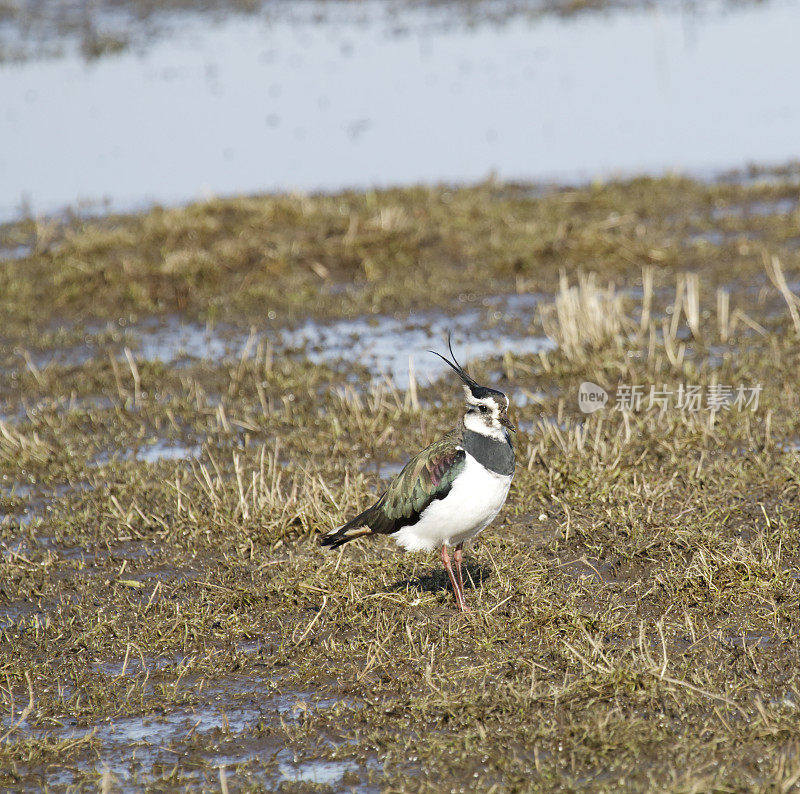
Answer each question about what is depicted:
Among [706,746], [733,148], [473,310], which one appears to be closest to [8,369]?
[473,310]

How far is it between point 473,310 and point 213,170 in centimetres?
871

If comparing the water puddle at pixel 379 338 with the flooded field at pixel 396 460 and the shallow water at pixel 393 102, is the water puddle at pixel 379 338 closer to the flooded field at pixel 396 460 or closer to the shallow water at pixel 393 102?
the flooded field at pixel 396 460

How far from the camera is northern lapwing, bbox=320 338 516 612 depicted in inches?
199

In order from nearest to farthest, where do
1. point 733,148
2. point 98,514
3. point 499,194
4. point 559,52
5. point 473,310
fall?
point 98,514 < point 473,310 < point 499,194 < point 733,148 < point 559,52

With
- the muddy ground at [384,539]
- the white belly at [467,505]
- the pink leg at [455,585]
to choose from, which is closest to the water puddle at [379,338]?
the muddy ground at [384,539]

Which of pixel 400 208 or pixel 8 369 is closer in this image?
pixel 8 369

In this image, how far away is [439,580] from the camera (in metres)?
5.77

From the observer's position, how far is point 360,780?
13.6 ft

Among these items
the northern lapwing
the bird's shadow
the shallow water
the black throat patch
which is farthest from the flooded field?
the black throat patch

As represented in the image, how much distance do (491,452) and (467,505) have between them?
0.26 metres

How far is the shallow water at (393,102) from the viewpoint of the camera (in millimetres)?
17250

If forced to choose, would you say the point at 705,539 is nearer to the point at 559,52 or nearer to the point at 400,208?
the point at 400,208

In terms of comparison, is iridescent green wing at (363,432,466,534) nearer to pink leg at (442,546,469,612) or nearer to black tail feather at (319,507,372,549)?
black tail feather at (319,507,372,549)

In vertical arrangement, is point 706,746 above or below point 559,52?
below
